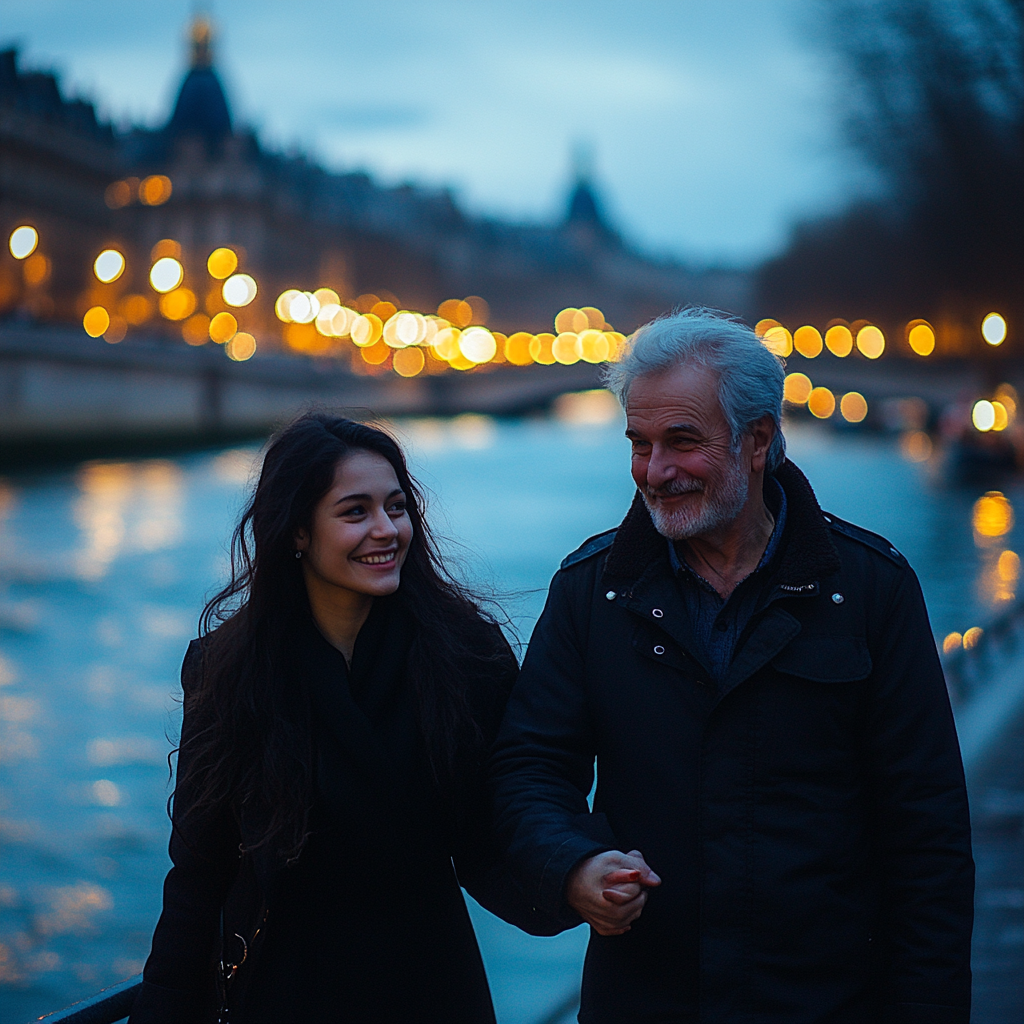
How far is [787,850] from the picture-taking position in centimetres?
159

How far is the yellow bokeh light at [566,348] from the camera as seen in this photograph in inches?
2864

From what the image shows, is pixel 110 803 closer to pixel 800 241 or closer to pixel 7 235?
pixel 7 235

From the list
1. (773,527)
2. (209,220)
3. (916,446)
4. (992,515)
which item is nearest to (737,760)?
(773,527)

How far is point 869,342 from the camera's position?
5119 cm

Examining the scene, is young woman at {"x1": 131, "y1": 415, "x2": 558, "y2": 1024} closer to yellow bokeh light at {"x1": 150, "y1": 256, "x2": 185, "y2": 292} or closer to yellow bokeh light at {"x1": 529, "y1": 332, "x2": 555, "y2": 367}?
yellow bokeh light at {"x1": 150, "y1": 256, "x2": 185, "y2": 292}

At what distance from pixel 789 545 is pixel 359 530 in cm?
54

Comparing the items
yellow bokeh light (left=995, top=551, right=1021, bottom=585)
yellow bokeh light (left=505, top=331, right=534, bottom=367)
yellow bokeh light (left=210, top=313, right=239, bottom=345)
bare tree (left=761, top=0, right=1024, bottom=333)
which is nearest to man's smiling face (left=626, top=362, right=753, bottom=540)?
bare tree (left=761, top=0, right=1024, bottom=333)

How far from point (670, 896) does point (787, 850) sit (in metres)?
0.15

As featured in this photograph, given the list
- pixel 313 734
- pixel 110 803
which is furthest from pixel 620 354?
pixel 110 803

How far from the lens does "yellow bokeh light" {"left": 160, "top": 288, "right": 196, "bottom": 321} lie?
163 feet

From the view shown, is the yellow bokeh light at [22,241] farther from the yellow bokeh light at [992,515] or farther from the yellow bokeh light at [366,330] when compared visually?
the yellow bokeh light at [992,515]

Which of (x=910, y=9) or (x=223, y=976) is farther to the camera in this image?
(x=910, y=9)

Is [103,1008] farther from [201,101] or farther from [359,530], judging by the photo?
[201,101]

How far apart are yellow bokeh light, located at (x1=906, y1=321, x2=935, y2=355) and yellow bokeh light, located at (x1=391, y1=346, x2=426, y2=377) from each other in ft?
64.0
